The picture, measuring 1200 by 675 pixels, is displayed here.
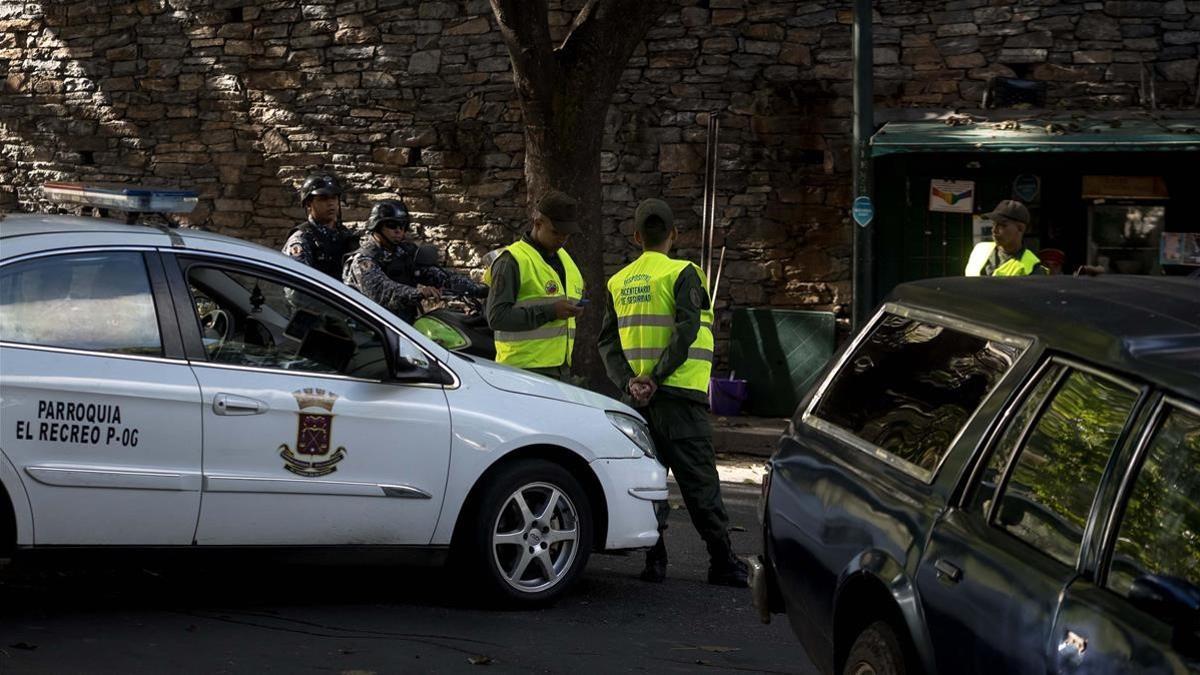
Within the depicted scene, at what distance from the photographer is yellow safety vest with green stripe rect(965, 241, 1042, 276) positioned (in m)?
10.3

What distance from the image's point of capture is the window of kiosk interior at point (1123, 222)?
1520cm

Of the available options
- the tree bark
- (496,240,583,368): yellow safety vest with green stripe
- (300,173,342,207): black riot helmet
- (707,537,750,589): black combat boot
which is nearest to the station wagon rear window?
(707,537,750,589): black combat boot

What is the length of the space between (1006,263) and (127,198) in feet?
17.3

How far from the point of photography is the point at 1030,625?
371 centimetres

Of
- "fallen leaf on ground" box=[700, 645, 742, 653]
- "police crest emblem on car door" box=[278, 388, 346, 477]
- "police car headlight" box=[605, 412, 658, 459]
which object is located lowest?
"fallen leaf on ground" box=[700, 645, 742, 653]

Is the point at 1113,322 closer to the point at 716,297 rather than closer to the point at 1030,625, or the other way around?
the point at 1030,625

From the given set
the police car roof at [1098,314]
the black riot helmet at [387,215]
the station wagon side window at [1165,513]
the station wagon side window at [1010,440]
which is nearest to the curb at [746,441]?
the black riot helmet at [387,215]

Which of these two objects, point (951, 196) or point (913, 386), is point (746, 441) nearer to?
point (951, 196)

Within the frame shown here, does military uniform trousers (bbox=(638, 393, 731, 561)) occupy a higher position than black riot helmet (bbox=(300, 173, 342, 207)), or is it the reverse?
black riot helmet (bbox=(300, 173, 342, 207))

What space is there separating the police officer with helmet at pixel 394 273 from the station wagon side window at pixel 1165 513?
22.1 ft

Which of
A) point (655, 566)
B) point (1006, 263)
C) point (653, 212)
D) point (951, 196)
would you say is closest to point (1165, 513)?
point (653, 212)

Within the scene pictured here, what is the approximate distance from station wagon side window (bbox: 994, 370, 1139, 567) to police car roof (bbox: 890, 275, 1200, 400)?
83mm

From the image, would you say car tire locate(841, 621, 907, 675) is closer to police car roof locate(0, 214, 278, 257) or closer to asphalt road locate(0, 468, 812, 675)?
asphalt road locate(0, 468, 812, 675)

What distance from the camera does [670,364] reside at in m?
7.96
